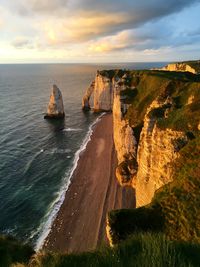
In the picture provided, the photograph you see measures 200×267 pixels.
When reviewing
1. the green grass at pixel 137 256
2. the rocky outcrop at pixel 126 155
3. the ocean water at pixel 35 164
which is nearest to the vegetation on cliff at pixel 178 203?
the green grass at pixel 137 256

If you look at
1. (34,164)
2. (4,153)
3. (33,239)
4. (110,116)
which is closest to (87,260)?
(33,239)

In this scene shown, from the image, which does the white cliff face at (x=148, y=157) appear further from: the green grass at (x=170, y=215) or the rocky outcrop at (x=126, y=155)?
the green grass at (x=170, y=215)

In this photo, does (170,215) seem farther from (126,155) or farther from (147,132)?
(126,155)

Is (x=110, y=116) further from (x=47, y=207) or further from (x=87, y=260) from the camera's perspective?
(x=87, y=260)

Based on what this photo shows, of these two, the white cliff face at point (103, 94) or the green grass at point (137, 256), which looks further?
the white cliff face at point (103, 94)

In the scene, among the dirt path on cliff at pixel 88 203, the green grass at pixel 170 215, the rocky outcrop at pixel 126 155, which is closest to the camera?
the green grass at pixel 170 215

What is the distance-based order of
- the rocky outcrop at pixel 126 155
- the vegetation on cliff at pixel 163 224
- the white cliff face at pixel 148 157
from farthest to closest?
1. the rocky outcrop at pixel 126 155
2. the white cliff face at pixel 148 157
3. the vegetation on cliff at pixel 163 224

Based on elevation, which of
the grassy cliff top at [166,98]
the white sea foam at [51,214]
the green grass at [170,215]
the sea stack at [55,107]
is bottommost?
the white sea foam at [51,214]

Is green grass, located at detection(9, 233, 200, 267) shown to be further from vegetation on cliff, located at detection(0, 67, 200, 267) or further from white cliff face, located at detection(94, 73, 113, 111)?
white cliff face, located at detection(94, 73, 113, 111)
